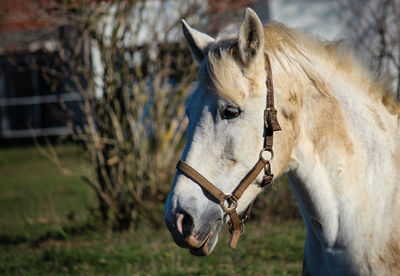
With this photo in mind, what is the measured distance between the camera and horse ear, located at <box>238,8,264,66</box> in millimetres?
2191

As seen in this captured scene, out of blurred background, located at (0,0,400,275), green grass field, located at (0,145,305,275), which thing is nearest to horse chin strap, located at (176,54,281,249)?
green grass field, located at (0,145,305,275)

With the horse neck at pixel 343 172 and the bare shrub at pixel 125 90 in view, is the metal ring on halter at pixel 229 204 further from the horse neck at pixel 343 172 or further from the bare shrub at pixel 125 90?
the bare shrub at pixel 125 90

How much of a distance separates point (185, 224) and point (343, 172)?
0.84 meters

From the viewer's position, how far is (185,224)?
83.9 inches

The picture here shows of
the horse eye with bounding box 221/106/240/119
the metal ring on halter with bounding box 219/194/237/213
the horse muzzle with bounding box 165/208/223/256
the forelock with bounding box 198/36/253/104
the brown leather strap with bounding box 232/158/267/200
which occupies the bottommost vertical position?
the horse muzzle with bounding box 165/208/223/256

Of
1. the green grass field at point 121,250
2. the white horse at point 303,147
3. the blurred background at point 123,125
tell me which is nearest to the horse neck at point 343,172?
the white horse at point 303,147

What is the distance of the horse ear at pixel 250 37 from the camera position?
2191 millimetres

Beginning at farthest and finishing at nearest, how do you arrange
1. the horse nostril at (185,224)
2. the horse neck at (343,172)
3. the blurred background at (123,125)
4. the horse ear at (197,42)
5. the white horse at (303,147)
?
the blurred background at (123,125) → the horse ear at (197,42) → the horse neck at (343,172) → the white horse at (303,147) → the horse nostril at (185,224)

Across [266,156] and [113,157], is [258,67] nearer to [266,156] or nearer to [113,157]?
[266,156]

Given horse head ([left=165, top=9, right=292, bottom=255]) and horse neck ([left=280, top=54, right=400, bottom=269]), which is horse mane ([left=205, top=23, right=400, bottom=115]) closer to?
horse head ([left=165, top=9, right=292, bottom=255])

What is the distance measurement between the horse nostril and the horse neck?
609 millimetres

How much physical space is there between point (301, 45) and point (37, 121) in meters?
17.5

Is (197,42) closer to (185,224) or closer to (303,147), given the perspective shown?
(303,147)

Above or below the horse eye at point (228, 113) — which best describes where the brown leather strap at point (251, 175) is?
below
